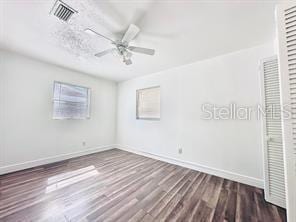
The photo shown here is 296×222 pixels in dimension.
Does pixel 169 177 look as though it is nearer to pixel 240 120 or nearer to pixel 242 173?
pixel 242 173

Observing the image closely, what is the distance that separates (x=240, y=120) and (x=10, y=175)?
179 inches

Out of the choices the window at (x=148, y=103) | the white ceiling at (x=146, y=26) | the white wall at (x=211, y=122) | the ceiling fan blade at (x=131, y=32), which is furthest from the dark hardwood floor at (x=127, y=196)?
the white ceiling at (x=146, y=26)

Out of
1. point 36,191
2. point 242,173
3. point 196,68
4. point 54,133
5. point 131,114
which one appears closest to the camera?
point 36,191

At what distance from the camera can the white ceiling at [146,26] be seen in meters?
1.47

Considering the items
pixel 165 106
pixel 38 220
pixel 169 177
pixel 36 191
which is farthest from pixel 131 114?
pixel 38 220

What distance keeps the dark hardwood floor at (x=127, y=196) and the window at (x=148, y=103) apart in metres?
1.58

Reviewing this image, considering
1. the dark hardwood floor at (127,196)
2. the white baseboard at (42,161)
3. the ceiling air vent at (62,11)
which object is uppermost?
the ceiling air vent at (62,11)

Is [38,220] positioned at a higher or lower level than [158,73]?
lower

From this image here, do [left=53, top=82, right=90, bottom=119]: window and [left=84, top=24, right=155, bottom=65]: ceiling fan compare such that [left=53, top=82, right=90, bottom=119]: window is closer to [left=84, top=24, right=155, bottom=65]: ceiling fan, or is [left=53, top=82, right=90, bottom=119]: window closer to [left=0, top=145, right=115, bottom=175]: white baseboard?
[left=0, top=145, right=115, bottom=175]: white baseboard

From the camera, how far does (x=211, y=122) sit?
263 centimetres

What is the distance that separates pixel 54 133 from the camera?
3.15 m

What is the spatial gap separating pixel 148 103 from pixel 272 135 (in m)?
2.81

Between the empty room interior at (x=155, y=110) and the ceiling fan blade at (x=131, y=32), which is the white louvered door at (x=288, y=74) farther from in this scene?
the ceiling fan blade at (x=131, y=32)

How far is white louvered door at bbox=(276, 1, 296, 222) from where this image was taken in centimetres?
71
